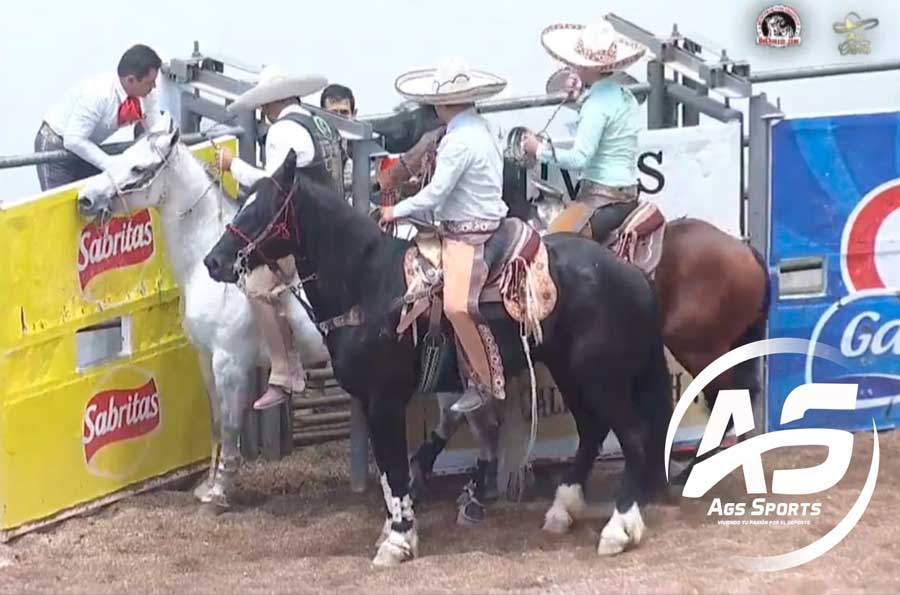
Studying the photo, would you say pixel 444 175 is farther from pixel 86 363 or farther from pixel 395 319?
pixel 86 363

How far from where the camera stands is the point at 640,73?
10289 millimetres

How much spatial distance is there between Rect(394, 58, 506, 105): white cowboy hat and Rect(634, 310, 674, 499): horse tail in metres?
1.13

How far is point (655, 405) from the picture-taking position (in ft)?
25.6

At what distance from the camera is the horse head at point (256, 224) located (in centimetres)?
737

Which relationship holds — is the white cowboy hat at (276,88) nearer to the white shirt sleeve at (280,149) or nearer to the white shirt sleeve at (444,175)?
the white shirt sleeve at (280,149)

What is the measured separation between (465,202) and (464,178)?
3.5 inches

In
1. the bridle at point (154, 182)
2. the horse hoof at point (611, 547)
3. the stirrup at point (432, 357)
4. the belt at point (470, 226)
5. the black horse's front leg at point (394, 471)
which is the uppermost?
the bridle at point (154, 182)

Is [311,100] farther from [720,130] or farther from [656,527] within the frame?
[656,527]

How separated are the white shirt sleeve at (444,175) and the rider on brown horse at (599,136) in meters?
0.51

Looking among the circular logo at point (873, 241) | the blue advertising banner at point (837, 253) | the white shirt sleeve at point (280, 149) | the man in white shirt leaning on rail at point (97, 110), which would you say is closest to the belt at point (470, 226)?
the white shirt sleeve at point (280, 149)

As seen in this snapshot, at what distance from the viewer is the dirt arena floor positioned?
711 centimetres

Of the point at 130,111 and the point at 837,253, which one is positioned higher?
the point at 130,111

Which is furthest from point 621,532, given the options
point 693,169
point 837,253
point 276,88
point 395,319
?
point 276,88

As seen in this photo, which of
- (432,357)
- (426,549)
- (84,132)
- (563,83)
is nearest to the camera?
(432,357)
